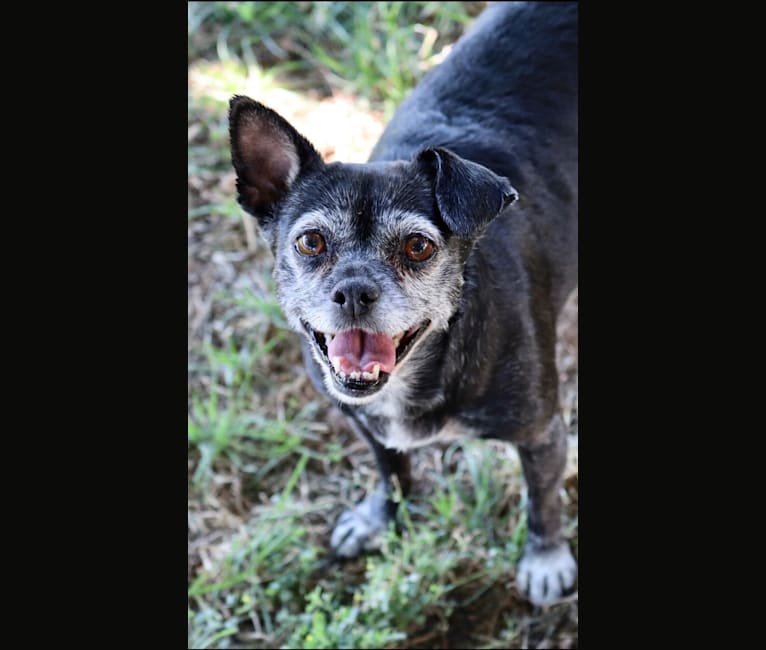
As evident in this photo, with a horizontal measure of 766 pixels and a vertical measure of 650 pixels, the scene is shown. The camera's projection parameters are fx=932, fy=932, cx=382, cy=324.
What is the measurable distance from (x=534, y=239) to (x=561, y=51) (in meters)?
0.84

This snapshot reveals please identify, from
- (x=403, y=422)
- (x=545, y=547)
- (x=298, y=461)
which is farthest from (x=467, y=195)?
(x=298, y=461)

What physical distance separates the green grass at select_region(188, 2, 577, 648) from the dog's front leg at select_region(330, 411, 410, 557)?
0.08 m

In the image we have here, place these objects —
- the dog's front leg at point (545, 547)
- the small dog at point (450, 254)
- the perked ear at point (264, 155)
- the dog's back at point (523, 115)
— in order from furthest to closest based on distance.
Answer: the dog's front leg at point (545, 547)
the dog's back at point (523, 115)
the perked ear at point (264, 155)
the small dog at point (450, 254)

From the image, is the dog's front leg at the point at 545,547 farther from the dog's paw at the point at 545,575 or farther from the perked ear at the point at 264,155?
the perked ear at the point at 264,155

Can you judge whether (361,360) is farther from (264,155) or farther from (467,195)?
(264,155)

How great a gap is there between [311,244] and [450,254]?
1.49ft

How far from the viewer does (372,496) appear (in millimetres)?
4363

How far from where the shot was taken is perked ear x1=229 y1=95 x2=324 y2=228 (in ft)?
9.98

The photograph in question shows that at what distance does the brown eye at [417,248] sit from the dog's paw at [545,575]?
166cm

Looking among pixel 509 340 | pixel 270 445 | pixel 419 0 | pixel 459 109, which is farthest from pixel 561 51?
pixel 270 445

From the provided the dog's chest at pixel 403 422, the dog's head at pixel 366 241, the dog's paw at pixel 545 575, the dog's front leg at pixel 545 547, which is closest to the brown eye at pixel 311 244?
the dog's head at pixel 366 241

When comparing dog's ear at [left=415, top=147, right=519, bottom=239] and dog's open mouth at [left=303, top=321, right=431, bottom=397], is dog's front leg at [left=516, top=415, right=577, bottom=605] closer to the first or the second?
dog's open mouth at [left=303, top=321, right=431, bottom=397]

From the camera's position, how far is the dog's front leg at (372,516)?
4.18 metres

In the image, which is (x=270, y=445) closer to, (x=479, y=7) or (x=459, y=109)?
(x=459, y=109)
